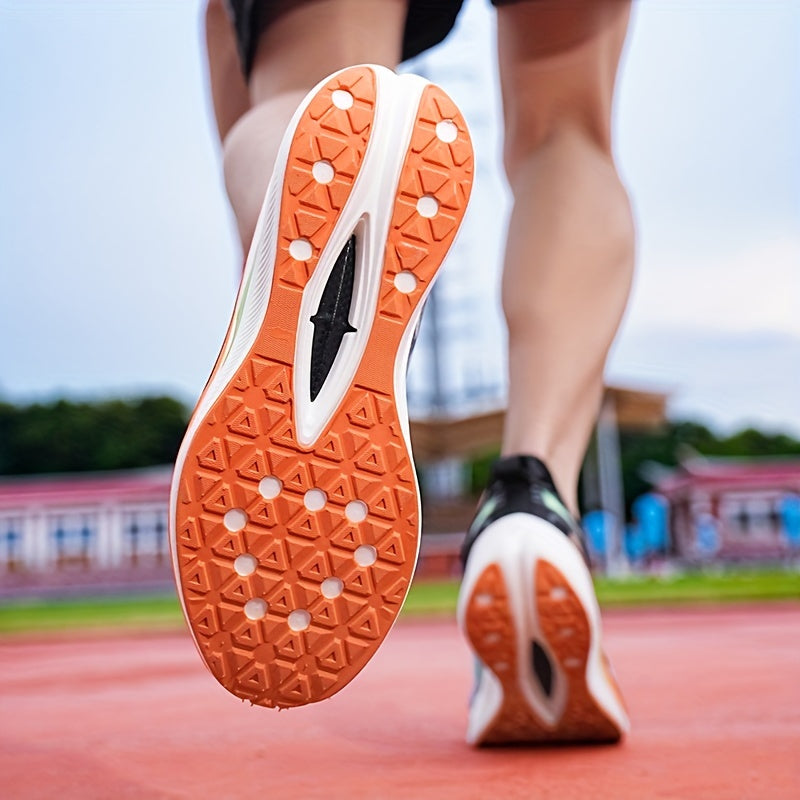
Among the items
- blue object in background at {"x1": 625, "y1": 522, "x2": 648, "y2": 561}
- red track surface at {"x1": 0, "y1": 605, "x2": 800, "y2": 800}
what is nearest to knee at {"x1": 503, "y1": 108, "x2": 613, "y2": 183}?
red track surface at {"x1": 0, "y1": 605, "x2": 800, "y2": 800}

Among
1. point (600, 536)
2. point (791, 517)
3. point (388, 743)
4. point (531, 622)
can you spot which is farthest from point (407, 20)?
point (791, 517)

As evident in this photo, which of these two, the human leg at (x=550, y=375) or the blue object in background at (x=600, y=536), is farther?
the blue object in background at (x=600, y=536)

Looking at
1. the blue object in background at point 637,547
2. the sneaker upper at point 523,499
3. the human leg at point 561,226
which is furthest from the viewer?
the blue object in background at point 637,547

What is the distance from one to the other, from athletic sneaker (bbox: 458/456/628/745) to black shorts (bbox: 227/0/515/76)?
0.41 m

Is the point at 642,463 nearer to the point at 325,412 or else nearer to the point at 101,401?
the point at 101,401

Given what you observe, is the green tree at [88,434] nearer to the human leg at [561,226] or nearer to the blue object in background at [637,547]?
the blue object in background at [637,547]

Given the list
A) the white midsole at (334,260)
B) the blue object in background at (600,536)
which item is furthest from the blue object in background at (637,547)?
the white midsole at (334,260)

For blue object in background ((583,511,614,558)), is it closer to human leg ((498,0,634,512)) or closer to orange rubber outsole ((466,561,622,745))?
human leg ((498,0,634,512))

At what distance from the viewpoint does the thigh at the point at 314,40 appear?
0.89 metres

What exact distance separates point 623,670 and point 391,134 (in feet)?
4.58

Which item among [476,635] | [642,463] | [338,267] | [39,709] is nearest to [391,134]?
[338,267]

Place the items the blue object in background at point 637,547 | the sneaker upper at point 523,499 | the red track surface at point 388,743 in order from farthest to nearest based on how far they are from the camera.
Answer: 1. the blue object in background at point 637,547
2. the sneaker upper at point 523,499
3. the red track surface at point 388,743

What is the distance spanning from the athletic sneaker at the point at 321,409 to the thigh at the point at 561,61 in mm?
392

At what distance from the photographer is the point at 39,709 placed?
1.58m
